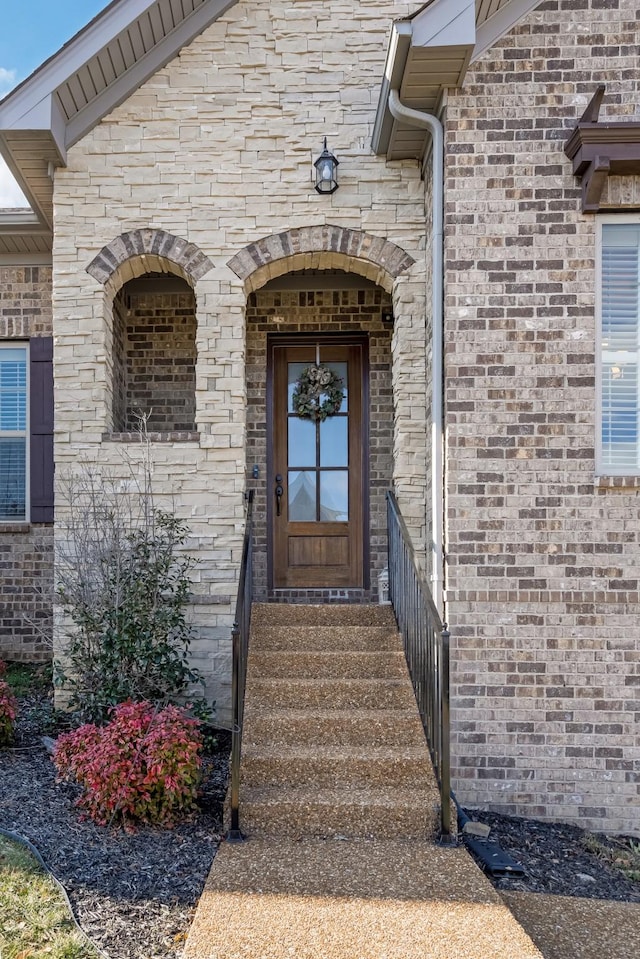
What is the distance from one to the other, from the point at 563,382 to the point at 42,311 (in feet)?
15.3

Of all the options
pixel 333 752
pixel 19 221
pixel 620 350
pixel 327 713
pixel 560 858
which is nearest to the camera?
pixel 560 858

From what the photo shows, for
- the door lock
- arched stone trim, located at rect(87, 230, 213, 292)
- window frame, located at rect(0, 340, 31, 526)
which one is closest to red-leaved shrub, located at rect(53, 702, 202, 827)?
the door lock

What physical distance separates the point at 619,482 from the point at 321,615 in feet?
7.13

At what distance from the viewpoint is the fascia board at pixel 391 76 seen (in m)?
4.42

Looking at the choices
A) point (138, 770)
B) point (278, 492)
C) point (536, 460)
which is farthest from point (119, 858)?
point (278, 492)

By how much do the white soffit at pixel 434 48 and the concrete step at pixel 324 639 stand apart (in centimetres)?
335

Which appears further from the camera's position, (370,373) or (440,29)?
(370,373)

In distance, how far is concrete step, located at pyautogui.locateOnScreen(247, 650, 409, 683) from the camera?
4.89 m

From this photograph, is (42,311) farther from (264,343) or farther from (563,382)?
(563,382)

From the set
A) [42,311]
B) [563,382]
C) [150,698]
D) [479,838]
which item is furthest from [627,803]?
[42,311]

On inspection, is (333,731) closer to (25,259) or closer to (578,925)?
(578,925)

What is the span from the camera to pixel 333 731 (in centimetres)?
444

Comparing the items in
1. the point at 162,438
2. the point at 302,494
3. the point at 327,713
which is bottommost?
the point at 327,713

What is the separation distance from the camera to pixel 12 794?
4242 mm
